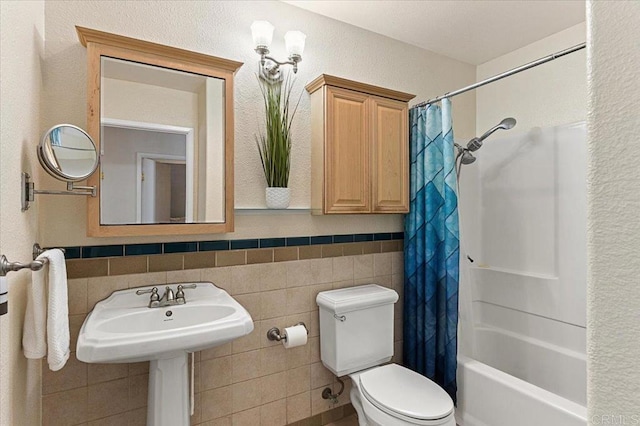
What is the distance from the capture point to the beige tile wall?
5.02 feet

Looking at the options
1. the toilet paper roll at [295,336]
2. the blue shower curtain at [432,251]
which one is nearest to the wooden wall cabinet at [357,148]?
the blue shower curtain at [432,251]

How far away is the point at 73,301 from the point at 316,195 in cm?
127

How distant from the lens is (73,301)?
4.99 ft

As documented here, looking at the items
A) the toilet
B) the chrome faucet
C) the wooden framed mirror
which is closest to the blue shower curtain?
the toilet

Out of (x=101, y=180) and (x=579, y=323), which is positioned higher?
(x=101, y=180)

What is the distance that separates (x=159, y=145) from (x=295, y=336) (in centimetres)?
119

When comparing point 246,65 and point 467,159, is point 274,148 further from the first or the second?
point 467,159

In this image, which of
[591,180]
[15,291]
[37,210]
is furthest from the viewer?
[37,210]

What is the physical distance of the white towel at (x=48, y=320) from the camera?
1.18 m

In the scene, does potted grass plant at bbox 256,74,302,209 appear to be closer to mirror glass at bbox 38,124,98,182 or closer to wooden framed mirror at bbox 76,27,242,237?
wooden framed mirror at bbox 76,27,242,237

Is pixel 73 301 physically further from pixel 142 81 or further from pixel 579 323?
pixel 579 323

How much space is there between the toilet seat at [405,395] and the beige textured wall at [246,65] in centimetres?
86

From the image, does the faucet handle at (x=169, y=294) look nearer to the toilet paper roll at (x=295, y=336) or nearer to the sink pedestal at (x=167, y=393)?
the sink pedestal at (x=167, y=393)

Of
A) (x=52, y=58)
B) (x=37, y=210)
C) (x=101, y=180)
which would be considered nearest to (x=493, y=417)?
(x=101, y=180)
